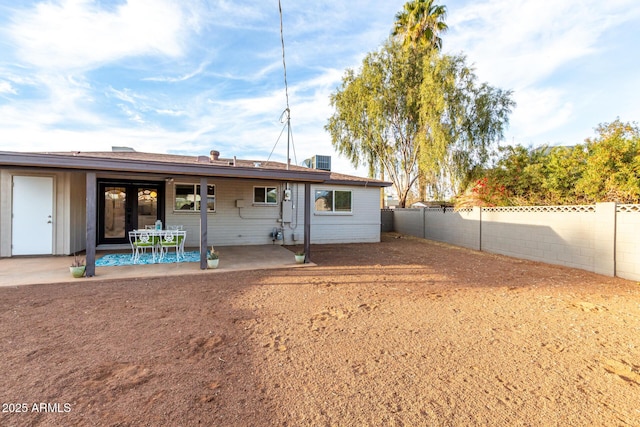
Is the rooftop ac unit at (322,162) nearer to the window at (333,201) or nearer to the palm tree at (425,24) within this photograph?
the window at (333,201)

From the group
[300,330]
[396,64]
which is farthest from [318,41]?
[300,330]

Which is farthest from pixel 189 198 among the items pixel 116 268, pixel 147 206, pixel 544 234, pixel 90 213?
pixel 544 234

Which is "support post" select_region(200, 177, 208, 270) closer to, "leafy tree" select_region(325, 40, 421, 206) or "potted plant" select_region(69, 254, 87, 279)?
"potted plant" select_region(69, 254, 87, 279)

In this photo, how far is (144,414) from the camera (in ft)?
6.49

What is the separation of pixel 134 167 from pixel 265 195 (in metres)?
5.68

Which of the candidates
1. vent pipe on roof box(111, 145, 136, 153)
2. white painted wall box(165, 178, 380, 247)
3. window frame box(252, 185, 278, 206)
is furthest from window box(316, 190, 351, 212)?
vent pipe on roof box(111, 145, 136, 153)

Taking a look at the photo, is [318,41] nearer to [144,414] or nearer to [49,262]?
[49,262]

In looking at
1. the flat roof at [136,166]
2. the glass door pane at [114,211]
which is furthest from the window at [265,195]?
the glass door pane at [114,211]

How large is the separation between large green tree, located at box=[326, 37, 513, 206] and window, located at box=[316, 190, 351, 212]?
18.1 feet

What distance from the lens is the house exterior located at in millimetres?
6070

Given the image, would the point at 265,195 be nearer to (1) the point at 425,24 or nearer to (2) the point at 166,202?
(2) the point at 166,202

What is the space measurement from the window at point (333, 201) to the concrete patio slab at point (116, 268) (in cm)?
358

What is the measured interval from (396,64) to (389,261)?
42.1 ft

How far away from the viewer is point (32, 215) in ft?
26.1
